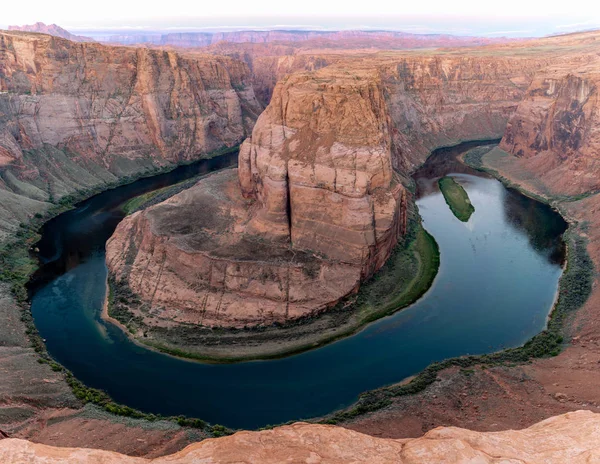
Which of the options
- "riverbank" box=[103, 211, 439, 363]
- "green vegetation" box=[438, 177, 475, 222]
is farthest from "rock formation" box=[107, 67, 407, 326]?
"green vegetation" box=[438, 177, 475, 222]

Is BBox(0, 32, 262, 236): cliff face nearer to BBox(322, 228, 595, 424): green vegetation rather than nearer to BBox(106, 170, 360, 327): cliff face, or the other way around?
BBox(106, 170, 360, 327): cliff face

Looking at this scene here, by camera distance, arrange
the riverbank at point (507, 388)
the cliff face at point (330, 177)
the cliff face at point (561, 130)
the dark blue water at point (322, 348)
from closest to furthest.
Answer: the riverbank at point (507, 388) → the dark blue water at point (322, 348) → the cliff face at point (330, 177) → the cliff face at point (561, 130)

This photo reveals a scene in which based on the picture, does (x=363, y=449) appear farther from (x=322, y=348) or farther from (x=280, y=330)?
(x=280, y=330)

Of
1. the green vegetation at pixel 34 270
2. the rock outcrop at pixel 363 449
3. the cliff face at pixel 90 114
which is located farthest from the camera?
the cliff face at pixel 90 114

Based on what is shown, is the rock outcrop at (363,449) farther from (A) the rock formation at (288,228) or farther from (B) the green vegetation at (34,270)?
(A) the rock formation at (288,228)

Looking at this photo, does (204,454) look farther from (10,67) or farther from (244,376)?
(10,67)

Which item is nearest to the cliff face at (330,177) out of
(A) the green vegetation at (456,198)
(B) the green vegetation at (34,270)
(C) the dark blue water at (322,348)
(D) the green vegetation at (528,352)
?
(C) the dark blue water at (322,348)
